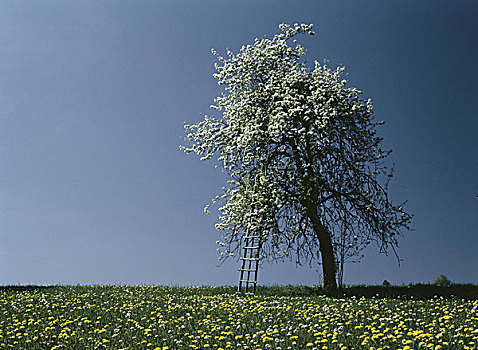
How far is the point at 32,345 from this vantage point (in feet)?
→ 27.2

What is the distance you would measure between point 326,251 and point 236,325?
7510 mm

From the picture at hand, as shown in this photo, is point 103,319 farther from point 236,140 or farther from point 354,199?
point 354,199

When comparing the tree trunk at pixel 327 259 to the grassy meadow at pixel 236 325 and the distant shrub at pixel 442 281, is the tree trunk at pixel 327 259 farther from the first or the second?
the distant shrub at pixel 442 281

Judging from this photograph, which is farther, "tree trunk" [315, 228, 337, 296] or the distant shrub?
the distant shrub

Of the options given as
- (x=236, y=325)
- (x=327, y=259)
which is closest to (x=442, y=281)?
(x=327, y=259)

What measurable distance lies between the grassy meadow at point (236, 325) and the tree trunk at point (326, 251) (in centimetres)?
334

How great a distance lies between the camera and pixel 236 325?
27.5 feet

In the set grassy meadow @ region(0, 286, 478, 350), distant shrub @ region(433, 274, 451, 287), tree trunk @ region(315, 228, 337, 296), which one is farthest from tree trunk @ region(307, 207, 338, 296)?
distant shrub @ region(433, 274, 451, 287)

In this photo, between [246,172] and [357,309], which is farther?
[246,172]

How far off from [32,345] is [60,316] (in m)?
2.05

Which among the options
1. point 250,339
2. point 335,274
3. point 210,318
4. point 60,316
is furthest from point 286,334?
point 335,274

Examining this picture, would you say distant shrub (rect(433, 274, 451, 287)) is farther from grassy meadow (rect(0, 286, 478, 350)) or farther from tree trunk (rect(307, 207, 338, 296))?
grassy meadow (rect(0, 286, 478, 350))

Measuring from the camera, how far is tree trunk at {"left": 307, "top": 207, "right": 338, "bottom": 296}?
49.5 feet

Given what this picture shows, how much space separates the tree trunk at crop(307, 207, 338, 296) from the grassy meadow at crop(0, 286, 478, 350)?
3.34 m
